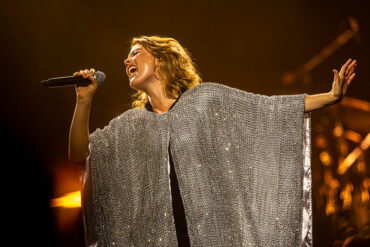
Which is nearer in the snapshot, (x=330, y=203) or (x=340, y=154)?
(x=330, y=203)

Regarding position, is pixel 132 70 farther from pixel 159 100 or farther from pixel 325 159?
pixel 325 159

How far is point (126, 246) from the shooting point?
1648 mm

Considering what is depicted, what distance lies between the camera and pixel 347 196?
4.03 metres

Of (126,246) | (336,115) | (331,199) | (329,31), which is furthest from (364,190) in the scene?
(126,246)

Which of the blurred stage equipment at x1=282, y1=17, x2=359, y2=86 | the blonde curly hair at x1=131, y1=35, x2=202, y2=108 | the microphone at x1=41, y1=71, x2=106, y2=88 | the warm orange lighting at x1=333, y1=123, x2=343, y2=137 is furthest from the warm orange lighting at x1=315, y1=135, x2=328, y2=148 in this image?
the microphone at x1=41, y1=71, x2=106, y2=88

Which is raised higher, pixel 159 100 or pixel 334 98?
pixel 159 100

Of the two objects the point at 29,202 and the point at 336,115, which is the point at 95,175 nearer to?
the point at 29,202

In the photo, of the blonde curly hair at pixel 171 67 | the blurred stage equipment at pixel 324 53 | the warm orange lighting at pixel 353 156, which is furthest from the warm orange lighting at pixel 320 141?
the blonde curly hair at pixel 171 67

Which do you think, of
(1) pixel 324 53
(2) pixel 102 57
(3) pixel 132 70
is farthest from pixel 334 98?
(1) pixel 324 53

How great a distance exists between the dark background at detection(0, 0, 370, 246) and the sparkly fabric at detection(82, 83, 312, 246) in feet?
2.33

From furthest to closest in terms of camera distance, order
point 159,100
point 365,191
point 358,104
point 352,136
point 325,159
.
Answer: point 352,136 < point 358,104 < point 325,159 < point 365,191 < point 159,100

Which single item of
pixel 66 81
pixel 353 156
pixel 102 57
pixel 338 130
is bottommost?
pixel 353 156

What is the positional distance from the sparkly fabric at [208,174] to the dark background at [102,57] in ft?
2.33

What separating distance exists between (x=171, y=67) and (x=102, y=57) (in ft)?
4.03
